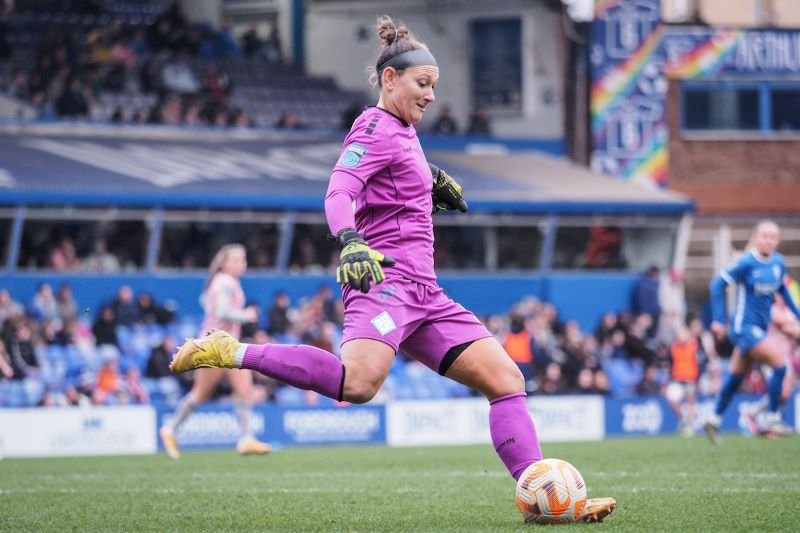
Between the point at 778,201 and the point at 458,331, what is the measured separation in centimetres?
2894

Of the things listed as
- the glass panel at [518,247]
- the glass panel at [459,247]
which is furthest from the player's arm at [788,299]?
the glass panel at [518,247]

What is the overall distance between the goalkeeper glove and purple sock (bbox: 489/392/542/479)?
125 cm

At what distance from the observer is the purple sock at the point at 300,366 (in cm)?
736

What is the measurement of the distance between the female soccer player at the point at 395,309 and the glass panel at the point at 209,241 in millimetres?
18908

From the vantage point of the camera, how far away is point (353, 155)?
24.2ft

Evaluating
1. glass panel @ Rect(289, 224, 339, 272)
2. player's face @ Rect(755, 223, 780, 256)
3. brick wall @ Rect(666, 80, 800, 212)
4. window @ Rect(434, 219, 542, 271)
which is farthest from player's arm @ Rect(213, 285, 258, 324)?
brick wall @ Rect(666, 80, 800, 212)

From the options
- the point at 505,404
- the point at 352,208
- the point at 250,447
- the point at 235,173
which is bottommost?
the point at 250,447

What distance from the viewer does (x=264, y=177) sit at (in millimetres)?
27703

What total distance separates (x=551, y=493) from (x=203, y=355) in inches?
75.7

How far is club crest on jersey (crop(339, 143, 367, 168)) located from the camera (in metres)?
7.35

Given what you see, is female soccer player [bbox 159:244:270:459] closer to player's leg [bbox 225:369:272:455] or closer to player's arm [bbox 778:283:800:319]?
player's leg [bbox 225:369:272:455]

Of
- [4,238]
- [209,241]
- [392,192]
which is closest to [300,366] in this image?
[392,192]

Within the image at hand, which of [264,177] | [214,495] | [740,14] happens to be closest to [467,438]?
[264,177]

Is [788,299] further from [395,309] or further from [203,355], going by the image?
[203,355]
